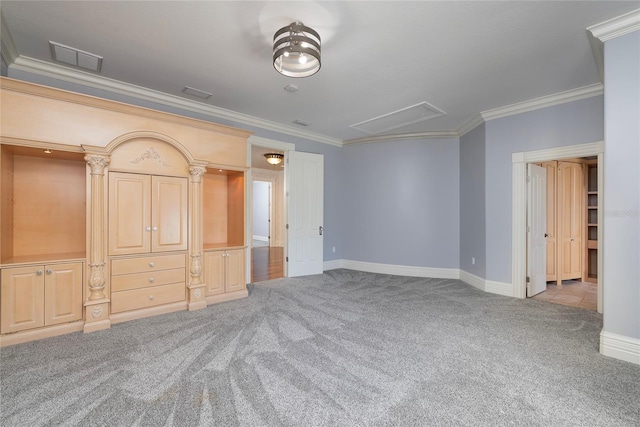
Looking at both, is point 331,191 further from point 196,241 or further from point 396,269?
point 196,241

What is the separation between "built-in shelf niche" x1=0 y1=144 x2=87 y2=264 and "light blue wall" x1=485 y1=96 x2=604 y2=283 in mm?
5679

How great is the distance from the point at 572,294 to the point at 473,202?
207 cm

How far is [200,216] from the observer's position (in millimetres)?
3834

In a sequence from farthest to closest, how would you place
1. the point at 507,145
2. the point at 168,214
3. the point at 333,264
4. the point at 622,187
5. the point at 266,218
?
the point at 266,218, the point at 333,264, the point at 507,145, the point at 168,214, the point at 622,187

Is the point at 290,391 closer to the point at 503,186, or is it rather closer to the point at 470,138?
the point at 503,186

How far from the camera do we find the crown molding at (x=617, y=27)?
7.89ft

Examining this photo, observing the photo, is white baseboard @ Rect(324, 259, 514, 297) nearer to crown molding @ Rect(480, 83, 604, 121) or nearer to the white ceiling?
crown molding @ Rect(480, 83, 604, 121)

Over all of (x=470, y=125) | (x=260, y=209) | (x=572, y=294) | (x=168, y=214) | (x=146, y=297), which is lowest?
(x=572, y=294)

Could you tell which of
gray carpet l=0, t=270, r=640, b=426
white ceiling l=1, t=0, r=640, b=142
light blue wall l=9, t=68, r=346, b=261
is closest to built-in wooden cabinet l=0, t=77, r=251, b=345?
gray carpet l=0, t=270, r=640, b=426

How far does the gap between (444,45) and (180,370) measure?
Answer: 3.86 m

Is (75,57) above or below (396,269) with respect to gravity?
above

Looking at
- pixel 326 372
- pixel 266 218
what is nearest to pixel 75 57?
pixel 326 372

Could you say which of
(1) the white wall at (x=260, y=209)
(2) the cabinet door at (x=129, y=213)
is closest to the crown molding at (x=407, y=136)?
(2) the cabinet door at (x=129, y=213)

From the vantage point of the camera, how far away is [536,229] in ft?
14.9
